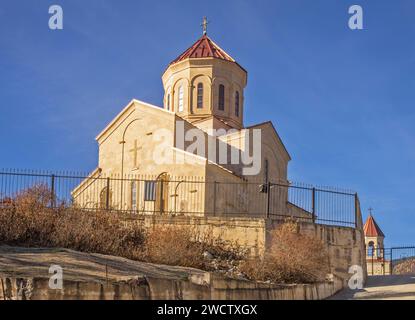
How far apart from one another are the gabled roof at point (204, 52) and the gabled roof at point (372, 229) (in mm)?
21960

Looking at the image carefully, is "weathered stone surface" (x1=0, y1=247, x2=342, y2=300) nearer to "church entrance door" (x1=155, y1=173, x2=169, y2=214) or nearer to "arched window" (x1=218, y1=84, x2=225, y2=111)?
"church entrance door" (x1=155, y1=173, x2=169, y2=214)

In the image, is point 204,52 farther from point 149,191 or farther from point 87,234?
point 87,234

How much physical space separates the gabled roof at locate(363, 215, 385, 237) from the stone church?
20544 millimetres

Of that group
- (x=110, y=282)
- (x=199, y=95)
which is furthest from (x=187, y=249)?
(x=199, y=95)

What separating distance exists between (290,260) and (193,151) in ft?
41.4

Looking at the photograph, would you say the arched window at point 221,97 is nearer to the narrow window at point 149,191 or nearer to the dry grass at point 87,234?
the narrow window at point 149,191

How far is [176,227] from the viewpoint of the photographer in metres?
16.3

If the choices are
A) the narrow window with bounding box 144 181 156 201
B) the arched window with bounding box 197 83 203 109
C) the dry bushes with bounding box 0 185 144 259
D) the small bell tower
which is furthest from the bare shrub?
the small bell tower

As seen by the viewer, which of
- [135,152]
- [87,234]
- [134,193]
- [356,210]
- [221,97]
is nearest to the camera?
[87,234]

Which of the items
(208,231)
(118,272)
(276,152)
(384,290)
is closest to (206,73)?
(276,152)

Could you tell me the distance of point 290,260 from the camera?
49.1ft
